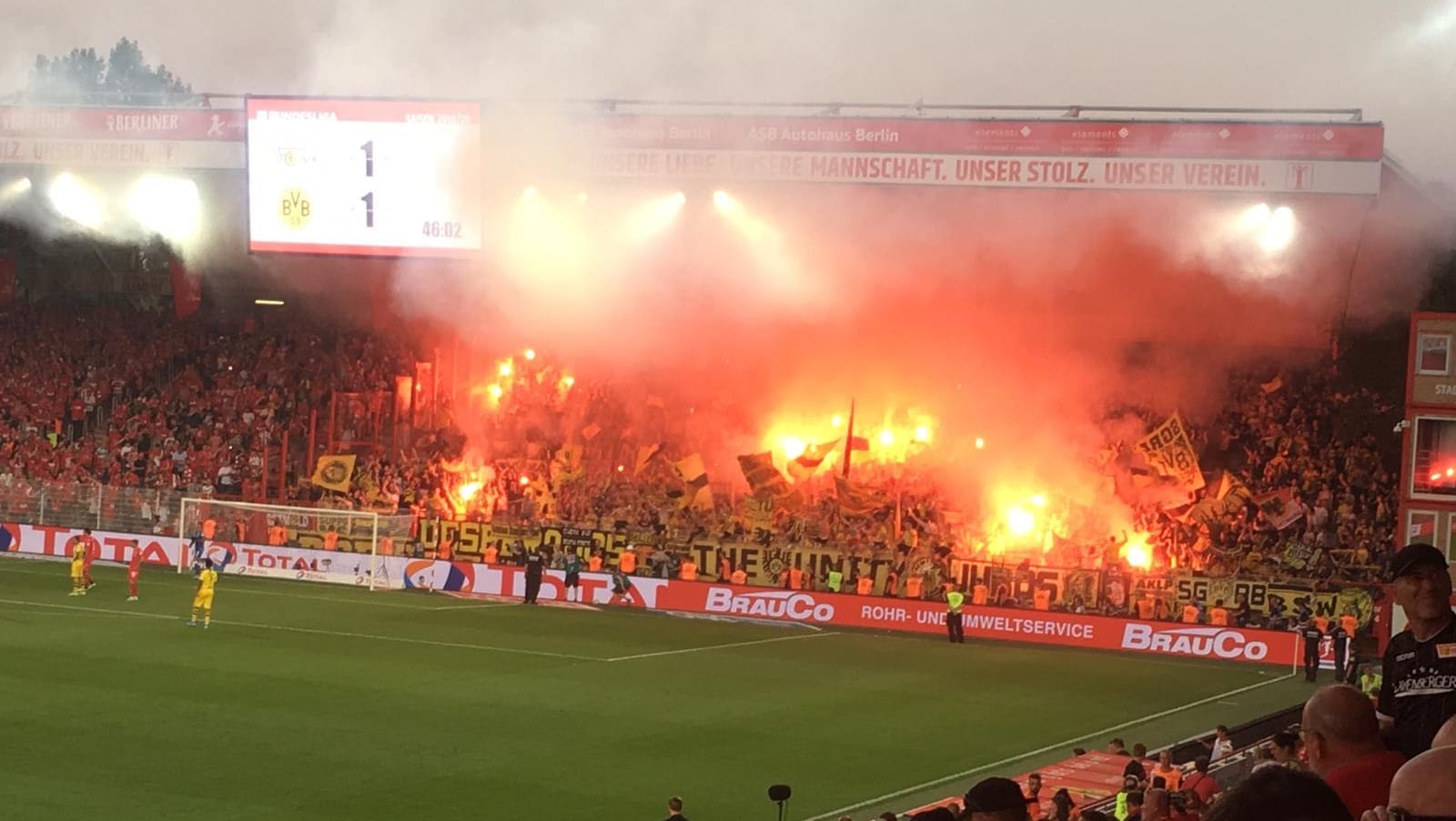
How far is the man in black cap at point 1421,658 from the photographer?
579 centimetres

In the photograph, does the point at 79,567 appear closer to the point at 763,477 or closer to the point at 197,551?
the point at 197,551

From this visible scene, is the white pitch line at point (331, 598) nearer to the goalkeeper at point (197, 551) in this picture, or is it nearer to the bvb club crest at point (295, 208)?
the goalkeeper at point (197, 551)

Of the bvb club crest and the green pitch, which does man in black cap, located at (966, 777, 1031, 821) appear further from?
the bvb club crest

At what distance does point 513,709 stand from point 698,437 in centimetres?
2389

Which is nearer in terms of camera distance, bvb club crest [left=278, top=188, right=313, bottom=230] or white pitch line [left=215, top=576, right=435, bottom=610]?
white pitch line [left=215, top=576, right=435, bottom=610]

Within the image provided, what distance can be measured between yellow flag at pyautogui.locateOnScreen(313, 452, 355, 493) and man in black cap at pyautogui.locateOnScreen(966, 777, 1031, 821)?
135ft

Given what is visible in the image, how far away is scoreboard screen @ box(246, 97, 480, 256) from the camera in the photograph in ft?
124

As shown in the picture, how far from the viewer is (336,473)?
45.3 m

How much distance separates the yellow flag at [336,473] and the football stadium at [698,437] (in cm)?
19

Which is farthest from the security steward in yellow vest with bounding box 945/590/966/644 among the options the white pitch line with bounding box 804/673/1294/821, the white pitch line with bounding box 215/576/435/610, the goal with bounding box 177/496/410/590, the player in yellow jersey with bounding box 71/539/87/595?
the player in yellow jersey with bounding box 71/539/87/595

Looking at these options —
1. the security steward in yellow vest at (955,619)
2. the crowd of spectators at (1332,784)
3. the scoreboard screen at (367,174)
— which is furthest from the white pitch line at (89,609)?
the crowd of spectators at (1332,784)

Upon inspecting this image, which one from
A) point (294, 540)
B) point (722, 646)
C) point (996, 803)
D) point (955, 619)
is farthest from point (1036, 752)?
point (294, 540)

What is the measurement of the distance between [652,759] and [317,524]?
2303cm

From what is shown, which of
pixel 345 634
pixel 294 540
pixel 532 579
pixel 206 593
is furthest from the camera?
pixel 294 540
